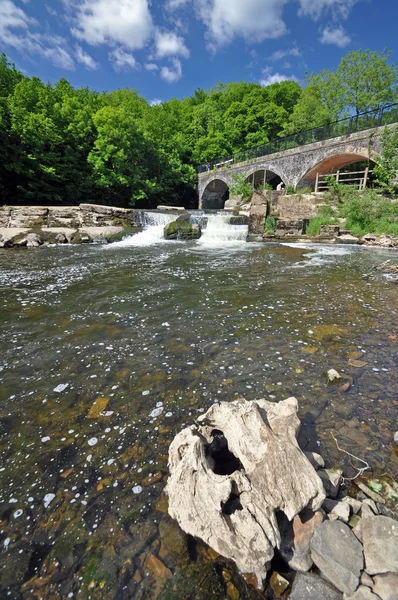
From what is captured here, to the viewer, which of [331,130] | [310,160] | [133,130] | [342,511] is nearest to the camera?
[342,511]

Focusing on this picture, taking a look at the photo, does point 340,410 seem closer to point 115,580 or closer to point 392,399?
point 392,399

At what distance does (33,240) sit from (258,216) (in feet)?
43.4

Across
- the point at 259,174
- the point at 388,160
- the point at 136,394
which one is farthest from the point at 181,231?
the point at 259,174

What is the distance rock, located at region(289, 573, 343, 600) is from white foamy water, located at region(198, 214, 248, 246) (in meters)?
14.7

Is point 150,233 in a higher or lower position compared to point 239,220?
lower

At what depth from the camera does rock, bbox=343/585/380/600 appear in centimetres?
123

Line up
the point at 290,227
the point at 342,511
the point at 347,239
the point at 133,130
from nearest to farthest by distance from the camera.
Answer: the point at 342,511, the point at 347,239, the point at 290,227, the point at 133,130

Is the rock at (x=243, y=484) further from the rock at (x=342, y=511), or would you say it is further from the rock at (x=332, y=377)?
the rock at (x=332, y=377)

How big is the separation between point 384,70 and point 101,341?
47.1 metres

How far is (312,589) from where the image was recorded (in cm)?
134

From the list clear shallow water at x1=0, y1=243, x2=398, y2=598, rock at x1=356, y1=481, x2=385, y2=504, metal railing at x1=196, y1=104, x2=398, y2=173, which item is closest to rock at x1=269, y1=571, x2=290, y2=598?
clear shallow water at x1=0, y1=243, x2=398, y2=598

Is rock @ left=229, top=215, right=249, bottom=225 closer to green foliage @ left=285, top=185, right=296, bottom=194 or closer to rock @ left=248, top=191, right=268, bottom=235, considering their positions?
rock @ left=248, top=191, right=268, bottom=235

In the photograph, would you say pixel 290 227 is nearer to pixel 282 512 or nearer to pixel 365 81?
pixel 282 512

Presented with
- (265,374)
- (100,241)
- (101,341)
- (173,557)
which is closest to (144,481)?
(173,557)
